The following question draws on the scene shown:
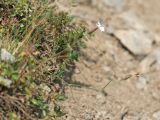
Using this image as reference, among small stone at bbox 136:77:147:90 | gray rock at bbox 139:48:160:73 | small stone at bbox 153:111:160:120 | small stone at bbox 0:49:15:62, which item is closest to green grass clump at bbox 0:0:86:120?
small stone at bbox 0:49:15:62

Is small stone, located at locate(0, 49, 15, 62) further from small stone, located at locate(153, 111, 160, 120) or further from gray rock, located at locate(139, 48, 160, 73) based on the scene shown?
gray rock, located at locate(139, 48, 160, 73)

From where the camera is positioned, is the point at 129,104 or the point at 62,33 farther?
→ the point at 129,104

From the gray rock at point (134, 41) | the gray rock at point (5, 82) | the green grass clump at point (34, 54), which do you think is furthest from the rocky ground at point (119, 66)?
the gray rock at point (5, 82)

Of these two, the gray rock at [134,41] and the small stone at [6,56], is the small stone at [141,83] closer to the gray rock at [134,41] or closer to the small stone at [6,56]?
the gray rock at [134,41]

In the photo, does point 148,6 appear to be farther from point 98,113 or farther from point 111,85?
point 98,113

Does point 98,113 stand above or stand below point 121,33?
below

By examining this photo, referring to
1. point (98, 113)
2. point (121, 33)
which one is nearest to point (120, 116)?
point (98, 113)
